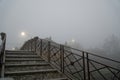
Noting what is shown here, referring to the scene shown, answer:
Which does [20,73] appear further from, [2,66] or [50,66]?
[50,66]

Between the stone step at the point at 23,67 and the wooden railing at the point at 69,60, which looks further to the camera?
the stone step at the point at 23,67

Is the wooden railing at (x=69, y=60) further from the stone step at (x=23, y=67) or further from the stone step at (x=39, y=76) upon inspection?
the stone step at (x=23, y=67)

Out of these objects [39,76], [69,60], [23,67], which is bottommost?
[39,76]

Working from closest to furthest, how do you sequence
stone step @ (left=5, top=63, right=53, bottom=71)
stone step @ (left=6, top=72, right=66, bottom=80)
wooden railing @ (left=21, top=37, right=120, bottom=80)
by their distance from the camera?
1. wooden railing @ (left=21, top=37, right=120, bottom=80)
2. stone step @ (left=6, top=72, right=66, bottom=80)
3. stone step @ (left=5, top=63, right=53, bottom=71)

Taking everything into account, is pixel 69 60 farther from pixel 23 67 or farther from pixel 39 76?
pixel 23 67

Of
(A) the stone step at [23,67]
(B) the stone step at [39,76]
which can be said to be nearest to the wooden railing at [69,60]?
(B) the stone step at [39,76]

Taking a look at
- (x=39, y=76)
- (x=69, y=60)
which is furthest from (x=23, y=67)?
(x=69, y=60)

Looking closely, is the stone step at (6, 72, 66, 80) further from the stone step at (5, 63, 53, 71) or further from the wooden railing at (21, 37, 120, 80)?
the stone step at (5, 63, 53, 71)

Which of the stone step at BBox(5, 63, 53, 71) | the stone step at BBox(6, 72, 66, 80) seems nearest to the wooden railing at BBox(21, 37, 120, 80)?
the stone step at BBox(6, 72, 66, 80)

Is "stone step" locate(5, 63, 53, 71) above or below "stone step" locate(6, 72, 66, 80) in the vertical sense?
above

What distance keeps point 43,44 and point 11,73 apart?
12.1 ft

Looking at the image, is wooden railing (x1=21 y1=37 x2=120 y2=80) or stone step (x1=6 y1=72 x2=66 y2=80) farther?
stone step (x1=6 y1=72 x2=66 y2=80)

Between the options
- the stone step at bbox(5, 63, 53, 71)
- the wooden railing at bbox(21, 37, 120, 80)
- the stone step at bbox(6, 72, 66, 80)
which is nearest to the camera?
the wooden railing at bbox(21, 37, 120, 80)

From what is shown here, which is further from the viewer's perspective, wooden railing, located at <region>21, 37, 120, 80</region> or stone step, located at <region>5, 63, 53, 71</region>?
stone step, located at <region>5, 63, 53, 71</region>
